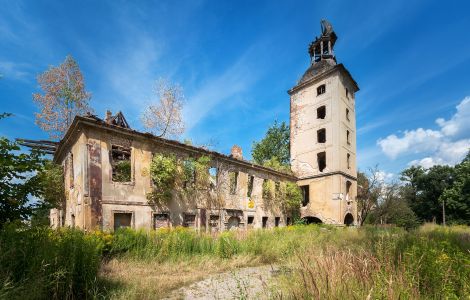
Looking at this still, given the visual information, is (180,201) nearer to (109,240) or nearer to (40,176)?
(109,240)

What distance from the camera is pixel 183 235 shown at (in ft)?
32.9

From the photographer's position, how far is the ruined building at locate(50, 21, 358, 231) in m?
12.3

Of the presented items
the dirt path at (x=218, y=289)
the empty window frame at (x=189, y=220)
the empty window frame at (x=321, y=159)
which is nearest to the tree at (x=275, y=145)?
the empty window frame at (x=321, y=159)

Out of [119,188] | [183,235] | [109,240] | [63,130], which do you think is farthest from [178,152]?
[63,130]

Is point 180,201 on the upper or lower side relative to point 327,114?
lower

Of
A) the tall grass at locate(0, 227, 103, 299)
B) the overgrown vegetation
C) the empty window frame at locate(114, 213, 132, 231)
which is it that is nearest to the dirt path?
the tall grass at locate(0, 227, 103, 299)

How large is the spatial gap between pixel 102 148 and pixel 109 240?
5270 mm

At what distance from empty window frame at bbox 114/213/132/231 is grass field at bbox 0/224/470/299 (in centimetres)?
326

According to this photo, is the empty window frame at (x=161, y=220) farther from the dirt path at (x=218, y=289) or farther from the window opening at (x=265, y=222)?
the window opening at (x=265, y=222)

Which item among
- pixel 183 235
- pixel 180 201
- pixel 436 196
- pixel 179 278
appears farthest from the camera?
pixel 436 196

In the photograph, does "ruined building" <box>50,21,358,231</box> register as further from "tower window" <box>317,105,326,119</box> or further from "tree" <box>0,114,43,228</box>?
"tree" <box>0,114,43,228</box>

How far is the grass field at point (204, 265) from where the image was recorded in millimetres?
3543

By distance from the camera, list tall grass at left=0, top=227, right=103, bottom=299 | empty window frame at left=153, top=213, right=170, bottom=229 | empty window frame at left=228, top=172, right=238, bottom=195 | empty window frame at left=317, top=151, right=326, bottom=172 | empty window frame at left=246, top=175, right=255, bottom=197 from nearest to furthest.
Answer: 1. tall grass at left=0, top=227, right=103, bottom=299
2. empty window frame at left=153, top=213, right=170, bottom=229
3. empty window frame at left=228, top=172, right=238, bottom=195
4. empty window frame at left=246, top=175, right=255, bottom=197
5. empty window frame at left=317, top=151, right=326, bottom=172

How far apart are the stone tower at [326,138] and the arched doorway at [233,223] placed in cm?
776
